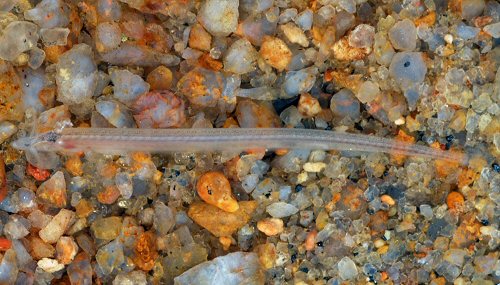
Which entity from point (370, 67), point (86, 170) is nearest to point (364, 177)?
point (370, 67)

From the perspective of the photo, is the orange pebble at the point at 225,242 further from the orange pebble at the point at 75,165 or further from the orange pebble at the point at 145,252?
the orange pebble at the point at 75,165

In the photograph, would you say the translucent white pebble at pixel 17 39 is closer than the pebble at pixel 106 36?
Yes

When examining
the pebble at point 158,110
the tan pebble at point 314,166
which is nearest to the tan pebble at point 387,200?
the tan pebble at point 314,166

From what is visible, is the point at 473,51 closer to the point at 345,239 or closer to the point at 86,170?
the point at 345,239

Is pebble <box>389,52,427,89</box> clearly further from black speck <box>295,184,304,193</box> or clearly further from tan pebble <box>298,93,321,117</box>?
black speck <box>295,184,304,193</box>

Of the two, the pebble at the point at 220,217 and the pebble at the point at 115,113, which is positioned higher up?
the pebble at the point at 115,113

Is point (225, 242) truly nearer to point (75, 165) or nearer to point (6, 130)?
point (75, 165)
